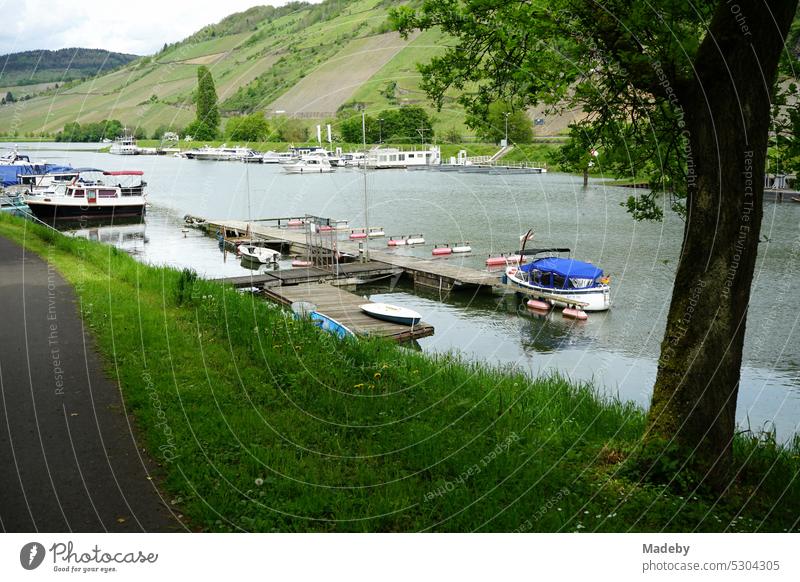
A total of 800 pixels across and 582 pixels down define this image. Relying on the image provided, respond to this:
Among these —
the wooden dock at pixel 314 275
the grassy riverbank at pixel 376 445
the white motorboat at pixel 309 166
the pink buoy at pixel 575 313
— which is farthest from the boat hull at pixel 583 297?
the white motorboat at pixel 309 166

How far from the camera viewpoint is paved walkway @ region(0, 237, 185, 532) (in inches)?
170

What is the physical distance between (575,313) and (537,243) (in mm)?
12049

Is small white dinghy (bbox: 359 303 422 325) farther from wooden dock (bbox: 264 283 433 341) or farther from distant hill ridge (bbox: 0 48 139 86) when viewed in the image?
distant hill ridge (bbox: 0 48 139 86)

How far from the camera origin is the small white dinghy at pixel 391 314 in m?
20.2

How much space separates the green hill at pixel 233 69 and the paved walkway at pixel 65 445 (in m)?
2.15

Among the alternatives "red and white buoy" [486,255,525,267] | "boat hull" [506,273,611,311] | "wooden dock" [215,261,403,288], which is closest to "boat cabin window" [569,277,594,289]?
"boat hull" [506,273,611,311]

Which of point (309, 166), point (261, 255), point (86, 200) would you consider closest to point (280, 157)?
point (309, 166)

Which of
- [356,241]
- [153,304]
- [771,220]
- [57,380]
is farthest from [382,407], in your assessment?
[771,220]

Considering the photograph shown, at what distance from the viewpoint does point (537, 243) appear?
36125 mm

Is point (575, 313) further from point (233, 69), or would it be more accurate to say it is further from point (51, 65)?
point (51, 65)

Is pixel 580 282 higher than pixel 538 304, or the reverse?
pixel 580 282

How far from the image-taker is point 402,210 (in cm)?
5044

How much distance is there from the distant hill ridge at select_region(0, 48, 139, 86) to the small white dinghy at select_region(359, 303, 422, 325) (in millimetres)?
14174

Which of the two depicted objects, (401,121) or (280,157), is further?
(280,157)
